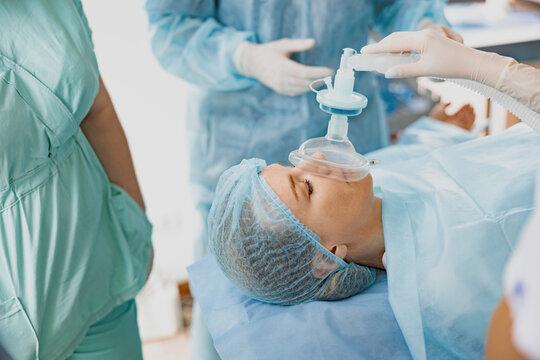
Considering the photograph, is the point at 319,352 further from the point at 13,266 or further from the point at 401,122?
the point at 401,122

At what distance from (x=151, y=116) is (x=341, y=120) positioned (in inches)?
61.7

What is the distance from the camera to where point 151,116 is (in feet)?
8.28

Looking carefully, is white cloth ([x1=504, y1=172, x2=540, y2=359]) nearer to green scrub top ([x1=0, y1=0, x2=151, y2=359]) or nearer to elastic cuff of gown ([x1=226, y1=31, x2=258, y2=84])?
green scrub top ([x1=0, y1=0, x2=151, y2=359])

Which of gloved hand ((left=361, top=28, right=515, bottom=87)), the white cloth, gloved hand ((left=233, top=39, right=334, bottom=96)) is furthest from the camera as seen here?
gloved hand ((left=233, top=39, right=334, bottom=96))

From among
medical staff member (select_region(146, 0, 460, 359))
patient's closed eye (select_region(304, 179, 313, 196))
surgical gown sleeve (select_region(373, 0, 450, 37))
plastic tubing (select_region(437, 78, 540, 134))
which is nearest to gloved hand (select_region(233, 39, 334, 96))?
medical staff member (select_region(146, 0, 460, 359))

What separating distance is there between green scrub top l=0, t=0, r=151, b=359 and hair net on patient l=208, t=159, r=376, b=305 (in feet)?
1.18

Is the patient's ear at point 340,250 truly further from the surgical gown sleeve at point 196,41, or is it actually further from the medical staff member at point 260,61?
the surgical gown sleeve at point 196,41

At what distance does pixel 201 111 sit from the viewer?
1836 mm

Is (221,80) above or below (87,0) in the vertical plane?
below

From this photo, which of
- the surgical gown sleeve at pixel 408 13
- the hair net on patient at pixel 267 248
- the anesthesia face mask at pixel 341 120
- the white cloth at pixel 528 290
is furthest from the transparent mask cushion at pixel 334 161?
the white cloth at pixel 528 290

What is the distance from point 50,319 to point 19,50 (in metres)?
0.64

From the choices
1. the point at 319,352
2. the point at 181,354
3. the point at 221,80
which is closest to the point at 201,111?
the point at 221,80

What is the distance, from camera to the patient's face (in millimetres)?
1256

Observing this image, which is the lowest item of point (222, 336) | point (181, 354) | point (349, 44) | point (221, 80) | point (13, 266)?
point (181, 354)
